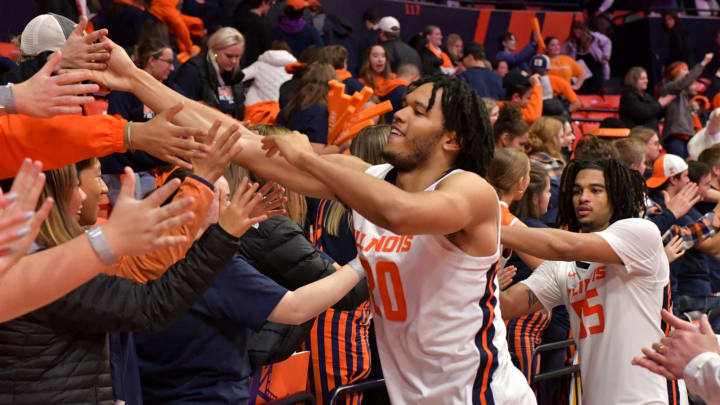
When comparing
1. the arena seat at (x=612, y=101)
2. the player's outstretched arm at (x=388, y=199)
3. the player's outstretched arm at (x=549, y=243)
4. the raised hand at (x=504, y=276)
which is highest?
the player's outstretched arm at (x=388, y=199)

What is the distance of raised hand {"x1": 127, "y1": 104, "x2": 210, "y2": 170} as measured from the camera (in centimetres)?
320

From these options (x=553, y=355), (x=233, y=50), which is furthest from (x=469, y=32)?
(x=553, y=355)

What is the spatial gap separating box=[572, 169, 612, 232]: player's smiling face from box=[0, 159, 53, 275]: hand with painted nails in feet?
10.4

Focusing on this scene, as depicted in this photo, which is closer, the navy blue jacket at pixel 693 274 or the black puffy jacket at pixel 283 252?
the black puffy jacket at pixel 283 252

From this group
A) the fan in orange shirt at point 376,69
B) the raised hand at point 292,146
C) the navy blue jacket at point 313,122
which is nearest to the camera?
the raised hand at point 292,146

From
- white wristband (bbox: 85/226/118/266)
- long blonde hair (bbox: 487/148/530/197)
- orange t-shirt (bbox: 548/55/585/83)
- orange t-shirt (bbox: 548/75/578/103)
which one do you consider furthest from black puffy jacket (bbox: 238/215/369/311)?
orange t-shirt (bbox: 548/55/585/83)

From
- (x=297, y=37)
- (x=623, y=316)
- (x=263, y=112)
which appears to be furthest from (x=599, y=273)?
(x=297, y=37)

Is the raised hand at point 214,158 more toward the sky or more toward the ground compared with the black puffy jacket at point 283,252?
more toward the sky

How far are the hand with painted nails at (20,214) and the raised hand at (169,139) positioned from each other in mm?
1202

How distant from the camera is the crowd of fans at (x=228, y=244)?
9.23 ft

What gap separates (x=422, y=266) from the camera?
3.16 meters

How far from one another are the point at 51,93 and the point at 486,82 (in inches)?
340

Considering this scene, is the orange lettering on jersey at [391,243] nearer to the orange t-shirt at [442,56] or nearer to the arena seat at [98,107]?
the arena seat at [98,107]

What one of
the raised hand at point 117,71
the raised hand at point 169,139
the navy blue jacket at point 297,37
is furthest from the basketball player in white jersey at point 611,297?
the navy blue jacket at point 297,37
